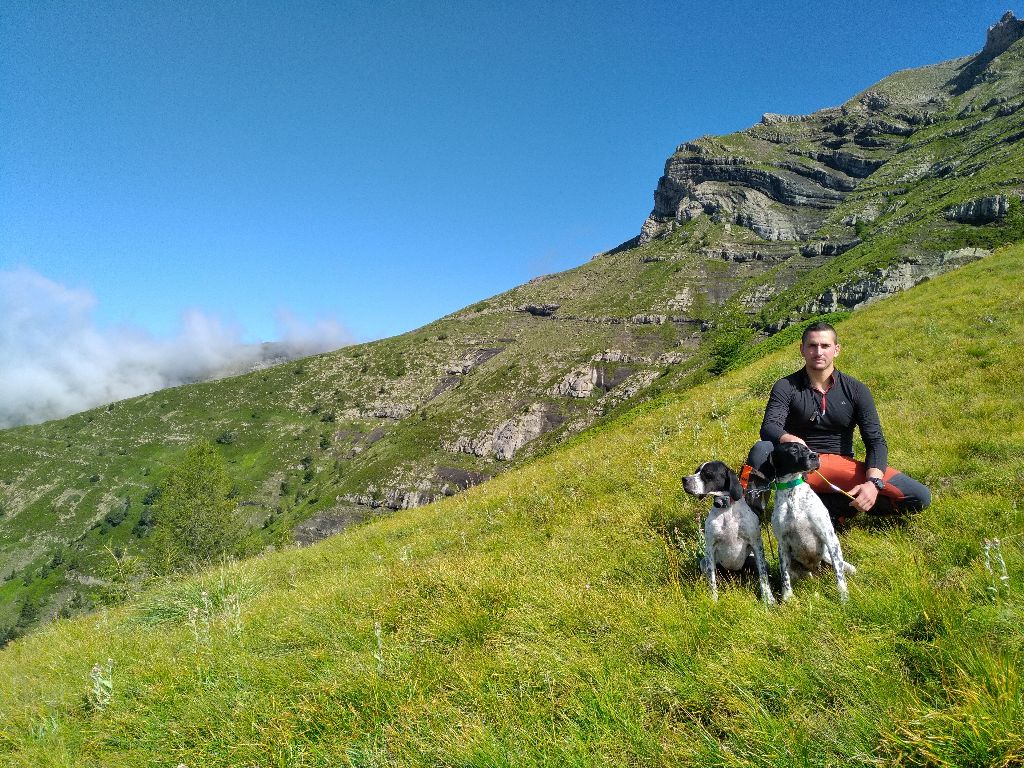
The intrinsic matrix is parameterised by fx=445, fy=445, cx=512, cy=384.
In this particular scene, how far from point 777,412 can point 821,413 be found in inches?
21.8

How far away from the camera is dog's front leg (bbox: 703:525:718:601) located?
4.30 meters

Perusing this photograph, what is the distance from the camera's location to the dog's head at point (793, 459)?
13.7 feet

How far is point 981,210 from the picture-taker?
80375mm

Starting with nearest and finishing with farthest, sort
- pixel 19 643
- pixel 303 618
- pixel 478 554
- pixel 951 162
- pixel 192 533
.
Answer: pixel 303 618
pixel 478 554
pixel 19 643
pixel 192 533
pixel 951 162

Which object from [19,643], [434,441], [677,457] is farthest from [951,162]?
[19,643]

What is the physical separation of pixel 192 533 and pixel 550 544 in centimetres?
6256

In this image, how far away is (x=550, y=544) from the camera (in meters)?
6.87

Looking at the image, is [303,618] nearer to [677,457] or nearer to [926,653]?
[926,653]

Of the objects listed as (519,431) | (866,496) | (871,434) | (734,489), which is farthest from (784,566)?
(519,431)

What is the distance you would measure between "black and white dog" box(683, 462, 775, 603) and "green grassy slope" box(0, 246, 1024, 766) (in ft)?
1.19

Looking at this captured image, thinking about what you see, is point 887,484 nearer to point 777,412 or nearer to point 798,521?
point 777,412

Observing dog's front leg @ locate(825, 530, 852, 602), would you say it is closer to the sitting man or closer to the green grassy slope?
the green grassy slope

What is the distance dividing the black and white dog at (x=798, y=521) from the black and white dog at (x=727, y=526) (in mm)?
200

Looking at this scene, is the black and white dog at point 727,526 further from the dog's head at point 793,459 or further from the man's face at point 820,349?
the man's face at point 820,349
